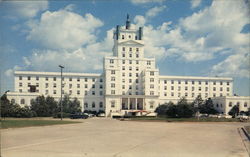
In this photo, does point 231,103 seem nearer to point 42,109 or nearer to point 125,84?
point 125,84

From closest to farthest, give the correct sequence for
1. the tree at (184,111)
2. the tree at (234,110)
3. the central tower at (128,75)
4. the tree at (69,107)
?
the tree at (184,111) < the tree at (69,107) < the tree at (234,110) < the central tower at (128,75)

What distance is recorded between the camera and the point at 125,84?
241 ft

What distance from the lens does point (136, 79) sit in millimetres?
75125

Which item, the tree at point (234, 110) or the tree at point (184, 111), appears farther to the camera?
the tree at point (234, 110)

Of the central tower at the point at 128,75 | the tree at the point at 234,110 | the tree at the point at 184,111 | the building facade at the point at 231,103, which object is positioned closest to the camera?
the tree at the point at 184,111

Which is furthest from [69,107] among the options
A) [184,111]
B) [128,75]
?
[184,111]

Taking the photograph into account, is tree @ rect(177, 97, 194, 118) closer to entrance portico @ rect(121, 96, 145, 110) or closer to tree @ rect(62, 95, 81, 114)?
entrance portico @ rect(121, 96, 145, 110)

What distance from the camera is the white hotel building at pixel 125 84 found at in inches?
2756

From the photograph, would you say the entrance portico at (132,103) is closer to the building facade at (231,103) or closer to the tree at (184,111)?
the building facade at (231,103)

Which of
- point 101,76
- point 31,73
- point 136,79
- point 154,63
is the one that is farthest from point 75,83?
point 154,63

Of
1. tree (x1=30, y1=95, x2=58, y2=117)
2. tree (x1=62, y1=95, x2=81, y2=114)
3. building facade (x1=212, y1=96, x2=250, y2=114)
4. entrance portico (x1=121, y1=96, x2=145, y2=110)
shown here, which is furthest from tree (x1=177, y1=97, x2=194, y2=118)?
building facade (x1=212, y1=96, x2=250, y2=114)

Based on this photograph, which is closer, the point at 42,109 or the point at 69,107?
the point at 42,109

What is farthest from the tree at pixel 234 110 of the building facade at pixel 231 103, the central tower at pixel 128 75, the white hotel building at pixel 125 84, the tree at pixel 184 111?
the tree at pixel 184 111

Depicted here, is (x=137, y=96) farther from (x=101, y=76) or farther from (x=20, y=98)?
(x=20, y=98)
